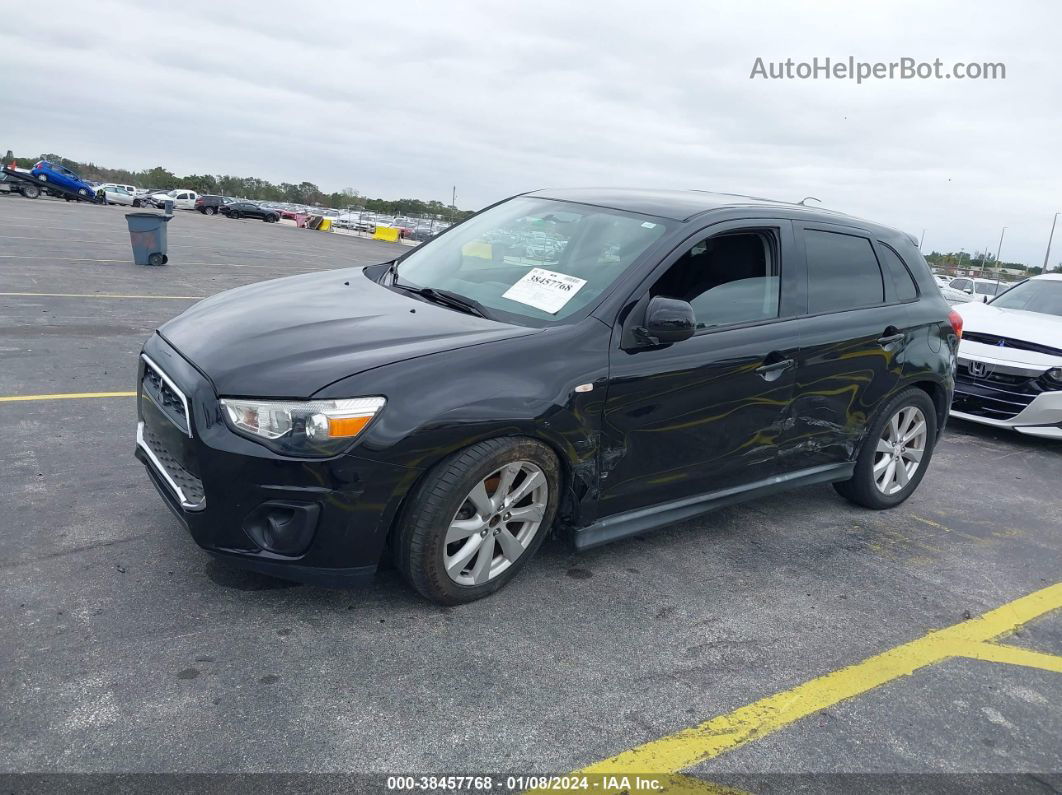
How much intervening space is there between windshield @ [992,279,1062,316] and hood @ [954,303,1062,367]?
157mm

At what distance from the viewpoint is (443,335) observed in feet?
11.4

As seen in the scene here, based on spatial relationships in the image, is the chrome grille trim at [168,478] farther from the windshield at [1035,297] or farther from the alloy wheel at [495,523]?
the windshield at [1035,297]

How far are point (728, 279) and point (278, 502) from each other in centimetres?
240

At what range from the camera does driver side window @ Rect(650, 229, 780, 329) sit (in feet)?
13.2

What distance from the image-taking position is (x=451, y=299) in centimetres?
402

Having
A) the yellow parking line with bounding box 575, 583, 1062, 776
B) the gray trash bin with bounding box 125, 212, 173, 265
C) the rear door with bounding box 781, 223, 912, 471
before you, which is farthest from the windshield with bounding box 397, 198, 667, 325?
the gray trash bin with bounding box 125, 212, 173, 265

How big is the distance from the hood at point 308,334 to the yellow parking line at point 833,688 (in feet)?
5.32

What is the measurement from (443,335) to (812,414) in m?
2.17

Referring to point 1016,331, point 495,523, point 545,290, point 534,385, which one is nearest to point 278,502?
point 495,523

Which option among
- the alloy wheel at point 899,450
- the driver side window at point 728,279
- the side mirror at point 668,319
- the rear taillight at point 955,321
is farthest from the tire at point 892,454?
the side mirror at point 668,319

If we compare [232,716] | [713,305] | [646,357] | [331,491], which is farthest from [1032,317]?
[232,716]

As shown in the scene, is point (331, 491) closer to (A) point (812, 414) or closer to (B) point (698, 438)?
(B) point (698, 438)

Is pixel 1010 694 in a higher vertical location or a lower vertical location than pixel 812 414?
lower

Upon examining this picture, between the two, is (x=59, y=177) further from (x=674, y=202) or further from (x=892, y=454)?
(x=892, y=454)
